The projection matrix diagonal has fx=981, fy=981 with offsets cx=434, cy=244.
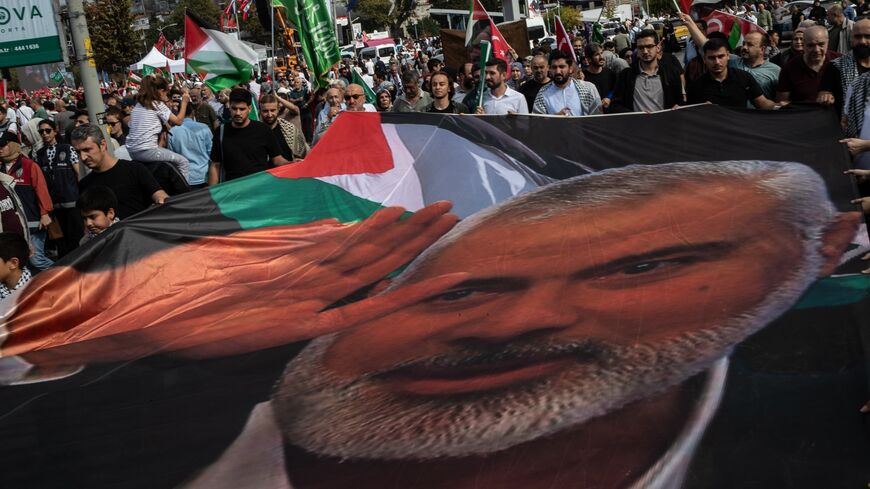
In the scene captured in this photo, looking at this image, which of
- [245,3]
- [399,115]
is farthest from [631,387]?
[245,3]

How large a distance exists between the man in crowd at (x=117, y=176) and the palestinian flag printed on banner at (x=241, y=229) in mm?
623

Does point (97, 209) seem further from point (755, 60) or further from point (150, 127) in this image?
point (755, 60)

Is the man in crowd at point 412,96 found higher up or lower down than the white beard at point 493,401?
higher up

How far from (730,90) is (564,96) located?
5.68 ft

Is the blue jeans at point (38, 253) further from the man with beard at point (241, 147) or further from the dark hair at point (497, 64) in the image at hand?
the dark hair at point (497, 64)

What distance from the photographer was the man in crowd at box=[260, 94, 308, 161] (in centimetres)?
823

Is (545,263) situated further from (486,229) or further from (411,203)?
(411,203)

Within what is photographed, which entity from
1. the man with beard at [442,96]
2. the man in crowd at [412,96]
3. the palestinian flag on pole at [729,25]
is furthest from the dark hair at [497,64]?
the palestinian flag on pole at [729,25]

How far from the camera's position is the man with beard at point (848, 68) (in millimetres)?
6156

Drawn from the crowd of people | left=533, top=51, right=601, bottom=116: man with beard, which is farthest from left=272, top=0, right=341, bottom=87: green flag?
left=533, top=51, right=601, bottom=116: man with beard

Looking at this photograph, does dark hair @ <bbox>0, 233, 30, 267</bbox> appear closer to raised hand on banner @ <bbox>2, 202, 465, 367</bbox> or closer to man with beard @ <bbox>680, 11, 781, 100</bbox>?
raised hand on banner @ <bbox>2, 202, 465, 367</bbox>

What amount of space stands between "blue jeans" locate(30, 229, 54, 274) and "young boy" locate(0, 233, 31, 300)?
131 inches

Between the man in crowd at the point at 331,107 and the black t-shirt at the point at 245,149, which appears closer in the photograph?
the black t-shirt at the point at 245,149

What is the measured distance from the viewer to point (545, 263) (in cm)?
523
